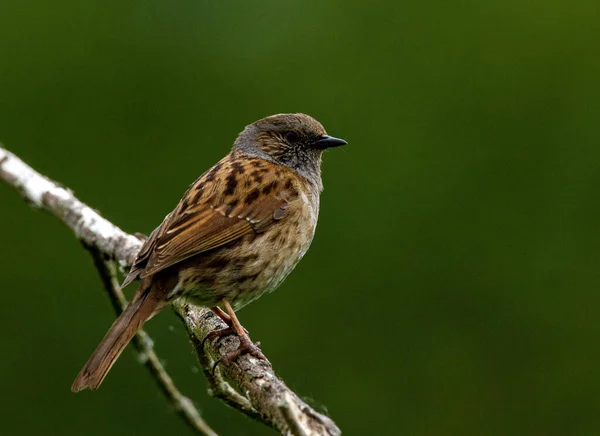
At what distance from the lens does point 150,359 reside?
5.46 metres

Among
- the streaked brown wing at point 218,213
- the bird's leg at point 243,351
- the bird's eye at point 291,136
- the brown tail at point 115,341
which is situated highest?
the bird's eye at point 291,136

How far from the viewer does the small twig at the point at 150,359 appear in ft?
17.5

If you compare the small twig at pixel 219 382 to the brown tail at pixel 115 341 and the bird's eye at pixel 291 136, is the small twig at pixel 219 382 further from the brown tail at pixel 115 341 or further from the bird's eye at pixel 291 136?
the bird's eye at pixel 291 136

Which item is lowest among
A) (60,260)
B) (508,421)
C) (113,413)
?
(508,421)

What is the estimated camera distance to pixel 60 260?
26.0 ft

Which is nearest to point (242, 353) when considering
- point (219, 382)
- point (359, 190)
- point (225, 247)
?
point (219, 382)

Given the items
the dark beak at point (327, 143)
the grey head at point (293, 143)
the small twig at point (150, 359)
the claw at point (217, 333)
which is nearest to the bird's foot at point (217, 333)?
the claw at point (217, 333)

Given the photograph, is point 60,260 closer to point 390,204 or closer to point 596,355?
point 390,204

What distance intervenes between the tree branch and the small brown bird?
0.12 metres

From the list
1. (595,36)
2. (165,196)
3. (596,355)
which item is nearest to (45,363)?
(165,196)

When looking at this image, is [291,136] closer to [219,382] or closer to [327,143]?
[327,143]

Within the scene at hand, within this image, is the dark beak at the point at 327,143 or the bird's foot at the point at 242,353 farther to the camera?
the dark beak at the point at 327,143

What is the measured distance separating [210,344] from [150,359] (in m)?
0.66

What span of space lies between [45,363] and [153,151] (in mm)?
1830
